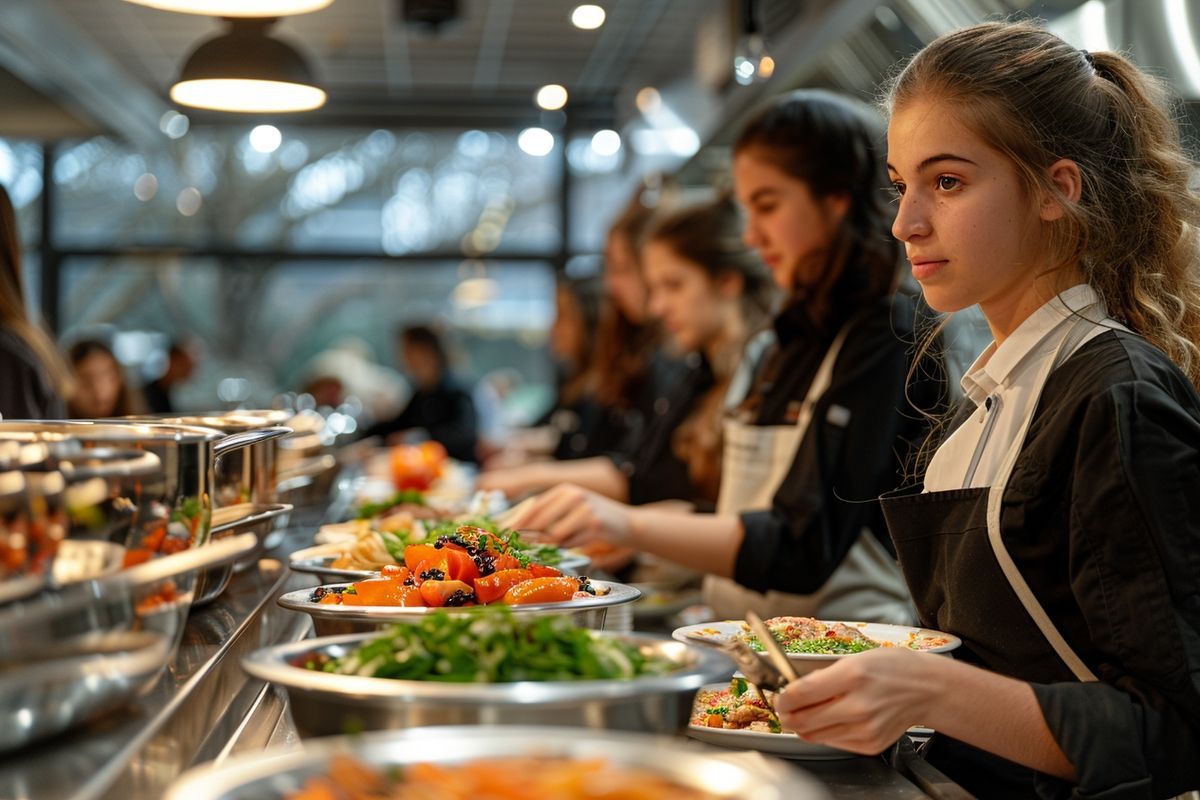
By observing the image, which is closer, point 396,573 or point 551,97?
point 396,573

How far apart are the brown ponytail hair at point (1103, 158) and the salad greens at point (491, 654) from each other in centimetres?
87

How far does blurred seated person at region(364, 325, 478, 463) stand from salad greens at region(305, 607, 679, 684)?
7763mm

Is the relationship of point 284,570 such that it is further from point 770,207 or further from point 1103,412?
point 1103,412

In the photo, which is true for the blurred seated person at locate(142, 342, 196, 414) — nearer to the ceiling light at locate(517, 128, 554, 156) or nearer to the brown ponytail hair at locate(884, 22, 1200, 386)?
the ceiling light at locate(517, 128, 554, 156)

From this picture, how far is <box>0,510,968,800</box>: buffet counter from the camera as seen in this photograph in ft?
3.54

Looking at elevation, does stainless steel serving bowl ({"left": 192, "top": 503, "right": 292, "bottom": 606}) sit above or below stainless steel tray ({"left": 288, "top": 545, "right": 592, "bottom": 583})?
above

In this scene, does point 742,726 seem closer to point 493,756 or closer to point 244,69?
point 493,756

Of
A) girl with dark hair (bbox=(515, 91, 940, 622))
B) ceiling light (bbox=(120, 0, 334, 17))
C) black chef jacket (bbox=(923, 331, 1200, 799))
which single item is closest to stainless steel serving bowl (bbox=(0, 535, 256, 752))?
black chef jacket (bbox=(923, 331, 1200, 799))

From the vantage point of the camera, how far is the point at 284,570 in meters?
Answer: 2.55

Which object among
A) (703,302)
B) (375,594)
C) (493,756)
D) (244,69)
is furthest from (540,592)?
(244,69)

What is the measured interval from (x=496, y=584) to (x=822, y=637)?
17.6 inches

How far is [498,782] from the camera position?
933 millimetres

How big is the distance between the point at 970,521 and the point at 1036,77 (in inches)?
23.2

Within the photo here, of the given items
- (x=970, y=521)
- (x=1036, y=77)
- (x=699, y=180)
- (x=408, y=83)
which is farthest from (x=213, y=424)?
(x=408, y=83)
